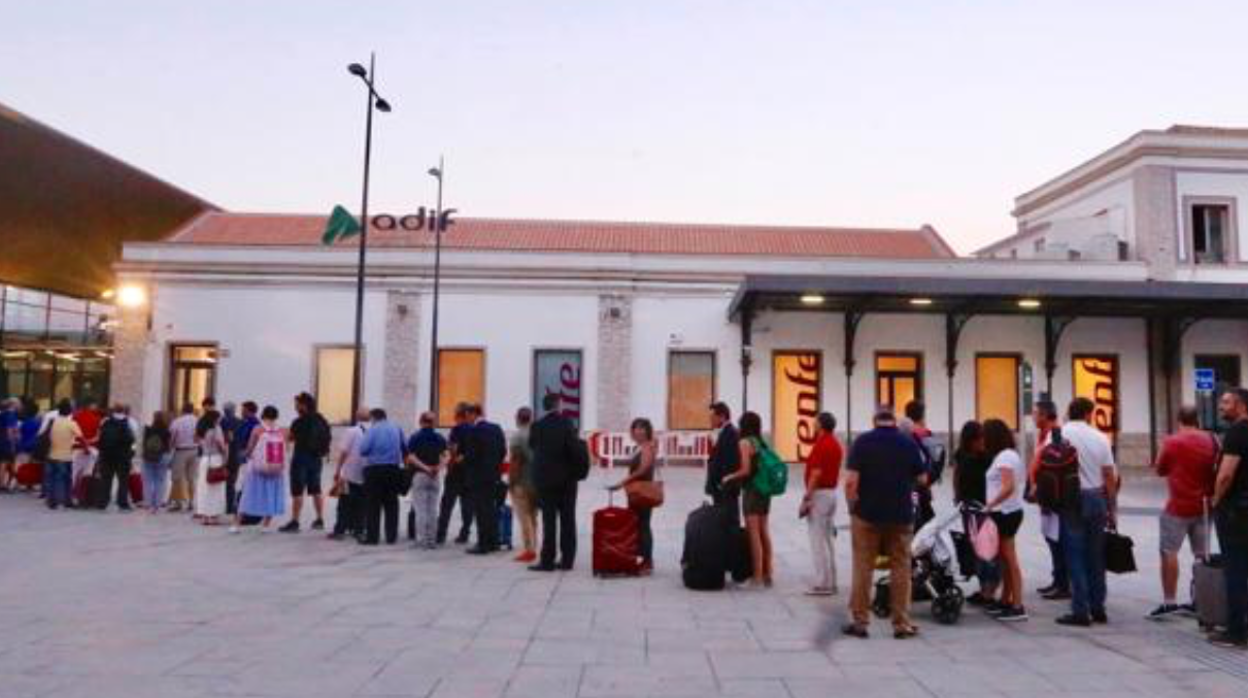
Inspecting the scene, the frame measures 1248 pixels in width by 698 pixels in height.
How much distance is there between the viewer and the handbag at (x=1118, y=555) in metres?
7.08

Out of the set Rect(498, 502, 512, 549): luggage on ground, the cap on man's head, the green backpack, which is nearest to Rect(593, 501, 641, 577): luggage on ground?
the green backpack

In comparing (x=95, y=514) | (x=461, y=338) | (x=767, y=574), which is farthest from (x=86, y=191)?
(x=767, y=574)

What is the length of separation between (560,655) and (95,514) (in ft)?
33.9

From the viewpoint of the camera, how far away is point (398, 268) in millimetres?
23453

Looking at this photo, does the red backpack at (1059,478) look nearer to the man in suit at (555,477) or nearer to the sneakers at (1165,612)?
the sneakers at (1165,612)

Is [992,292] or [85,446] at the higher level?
[992,292]

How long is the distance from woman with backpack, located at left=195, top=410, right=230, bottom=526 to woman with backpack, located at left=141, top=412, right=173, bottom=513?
77cm

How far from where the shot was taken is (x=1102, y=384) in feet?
77.5

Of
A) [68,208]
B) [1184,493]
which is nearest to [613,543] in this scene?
[1184,493]

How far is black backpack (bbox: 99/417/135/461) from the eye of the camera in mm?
13320

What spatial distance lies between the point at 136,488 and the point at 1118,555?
13790 millimetres

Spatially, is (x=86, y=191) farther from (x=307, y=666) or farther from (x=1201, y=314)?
(x=1201, y=314)

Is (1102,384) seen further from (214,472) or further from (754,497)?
(214,472)

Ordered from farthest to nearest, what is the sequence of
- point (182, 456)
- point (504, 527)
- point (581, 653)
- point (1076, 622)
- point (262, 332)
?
point (262, 332)
point (182, 456)
point (504, 527)
point (1076, 622)
point (581, 653)
